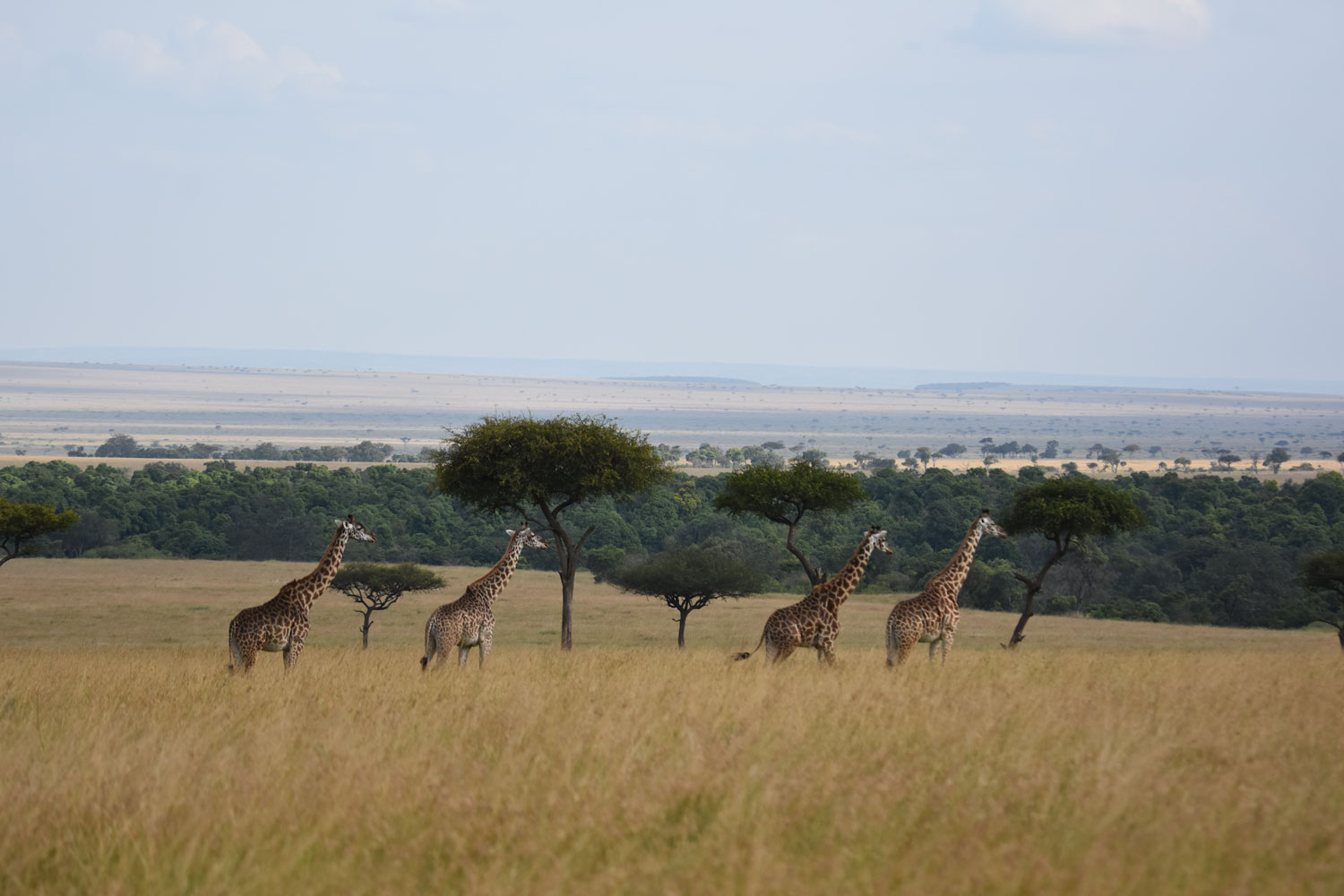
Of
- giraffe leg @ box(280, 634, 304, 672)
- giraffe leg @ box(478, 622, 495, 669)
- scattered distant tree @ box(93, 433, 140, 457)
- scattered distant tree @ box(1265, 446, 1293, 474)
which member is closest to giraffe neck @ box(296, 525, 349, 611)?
giraffe leg @ box(280, 634, 304, 672)

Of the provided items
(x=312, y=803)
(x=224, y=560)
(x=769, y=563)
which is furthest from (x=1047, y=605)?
(x=312, y=803)

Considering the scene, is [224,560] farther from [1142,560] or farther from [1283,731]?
[1283,731]

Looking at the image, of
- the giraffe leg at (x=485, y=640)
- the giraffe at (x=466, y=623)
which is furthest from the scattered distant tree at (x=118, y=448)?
the giraffe leg at (x=485, y=640)

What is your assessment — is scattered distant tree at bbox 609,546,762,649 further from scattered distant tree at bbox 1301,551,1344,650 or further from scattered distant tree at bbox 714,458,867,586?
scattered distant tree at bbox 1301,551,1344,650

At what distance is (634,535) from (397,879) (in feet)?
230

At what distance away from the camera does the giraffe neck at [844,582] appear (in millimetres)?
15359

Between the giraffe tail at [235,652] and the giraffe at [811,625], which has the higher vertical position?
the giraffe at [811,625]

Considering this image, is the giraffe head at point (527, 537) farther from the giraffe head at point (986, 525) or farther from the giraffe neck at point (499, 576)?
the giraffe head at point (986, 525)

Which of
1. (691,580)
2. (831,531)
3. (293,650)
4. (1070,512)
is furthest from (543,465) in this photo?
(831,531)

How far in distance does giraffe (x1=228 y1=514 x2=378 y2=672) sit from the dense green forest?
148 feet

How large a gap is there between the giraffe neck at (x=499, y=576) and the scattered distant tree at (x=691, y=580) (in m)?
24.8

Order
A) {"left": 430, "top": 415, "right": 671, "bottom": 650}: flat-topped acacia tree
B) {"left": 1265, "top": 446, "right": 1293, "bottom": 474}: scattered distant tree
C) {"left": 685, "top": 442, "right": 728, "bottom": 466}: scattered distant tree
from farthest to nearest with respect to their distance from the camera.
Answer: {"left": 1265, "top": 446, "right": 1293, "bottom": 474}: scattered distant tree, {"left": 685, "top": 442, "right": 728, "bottom": 466}: scattered distant tree, {"left": 430, "top": 415, "right": 671, "bottom": 650}: flat-topped acacia tree

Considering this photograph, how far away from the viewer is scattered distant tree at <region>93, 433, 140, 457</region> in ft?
555

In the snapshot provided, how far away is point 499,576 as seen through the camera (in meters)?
17.1
